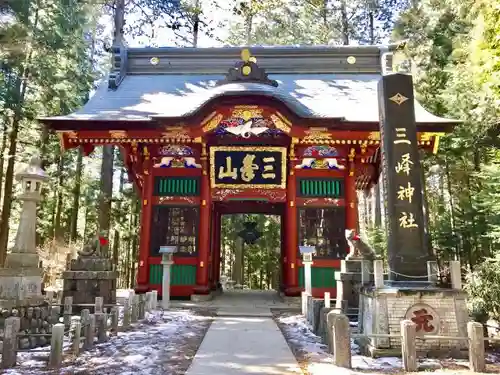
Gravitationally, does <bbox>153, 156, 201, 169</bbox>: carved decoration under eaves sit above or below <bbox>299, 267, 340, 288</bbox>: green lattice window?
above

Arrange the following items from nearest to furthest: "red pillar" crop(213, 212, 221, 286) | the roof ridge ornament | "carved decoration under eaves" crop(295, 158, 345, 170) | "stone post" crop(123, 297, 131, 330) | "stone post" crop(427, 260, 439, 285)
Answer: "stone post" crop(427, 260, 439, 285) < "stone post" crop(123, 297, 131, 330) < the roof ridge ornament < "carved decoration under eaves" crop(295, 158, 345, 170) < "red pillar" crop(213, 212, 221, 286)

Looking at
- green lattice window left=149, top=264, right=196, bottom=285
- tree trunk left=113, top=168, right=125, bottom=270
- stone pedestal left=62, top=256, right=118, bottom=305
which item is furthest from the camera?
tree trunk left=113, top=168, right=125, bottom=270

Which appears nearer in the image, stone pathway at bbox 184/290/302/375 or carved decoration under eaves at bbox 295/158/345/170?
stone pathway at bbox 184/290/302/375

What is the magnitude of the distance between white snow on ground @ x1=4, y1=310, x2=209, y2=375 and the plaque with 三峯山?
5.14 m

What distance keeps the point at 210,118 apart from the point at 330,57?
257 inches

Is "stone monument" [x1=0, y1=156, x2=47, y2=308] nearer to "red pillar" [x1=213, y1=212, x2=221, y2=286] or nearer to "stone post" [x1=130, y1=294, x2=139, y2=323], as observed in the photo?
"stone post" [x1=130, y1=294, x2=139, y2=323]

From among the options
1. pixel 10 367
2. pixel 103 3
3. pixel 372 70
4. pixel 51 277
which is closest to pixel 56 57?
pixel 103 3

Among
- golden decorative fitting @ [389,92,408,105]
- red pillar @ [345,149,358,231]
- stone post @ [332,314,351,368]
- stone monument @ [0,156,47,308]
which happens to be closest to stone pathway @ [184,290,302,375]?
stone post @ [332,314,351,368]

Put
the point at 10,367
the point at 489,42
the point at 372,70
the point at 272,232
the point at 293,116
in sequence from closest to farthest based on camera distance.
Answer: the point at 10,367 < the point at 489,42 < the point at 293,116 < the point at 372,70 < the point at 272,232

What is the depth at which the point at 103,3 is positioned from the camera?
722 inches

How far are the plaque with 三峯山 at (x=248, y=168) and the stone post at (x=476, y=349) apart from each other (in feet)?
25.0

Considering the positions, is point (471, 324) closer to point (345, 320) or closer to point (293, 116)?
point (345, 320)

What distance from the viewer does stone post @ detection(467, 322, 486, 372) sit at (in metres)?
4.96

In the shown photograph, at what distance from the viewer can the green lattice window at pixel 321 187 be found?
12211 millimetres
